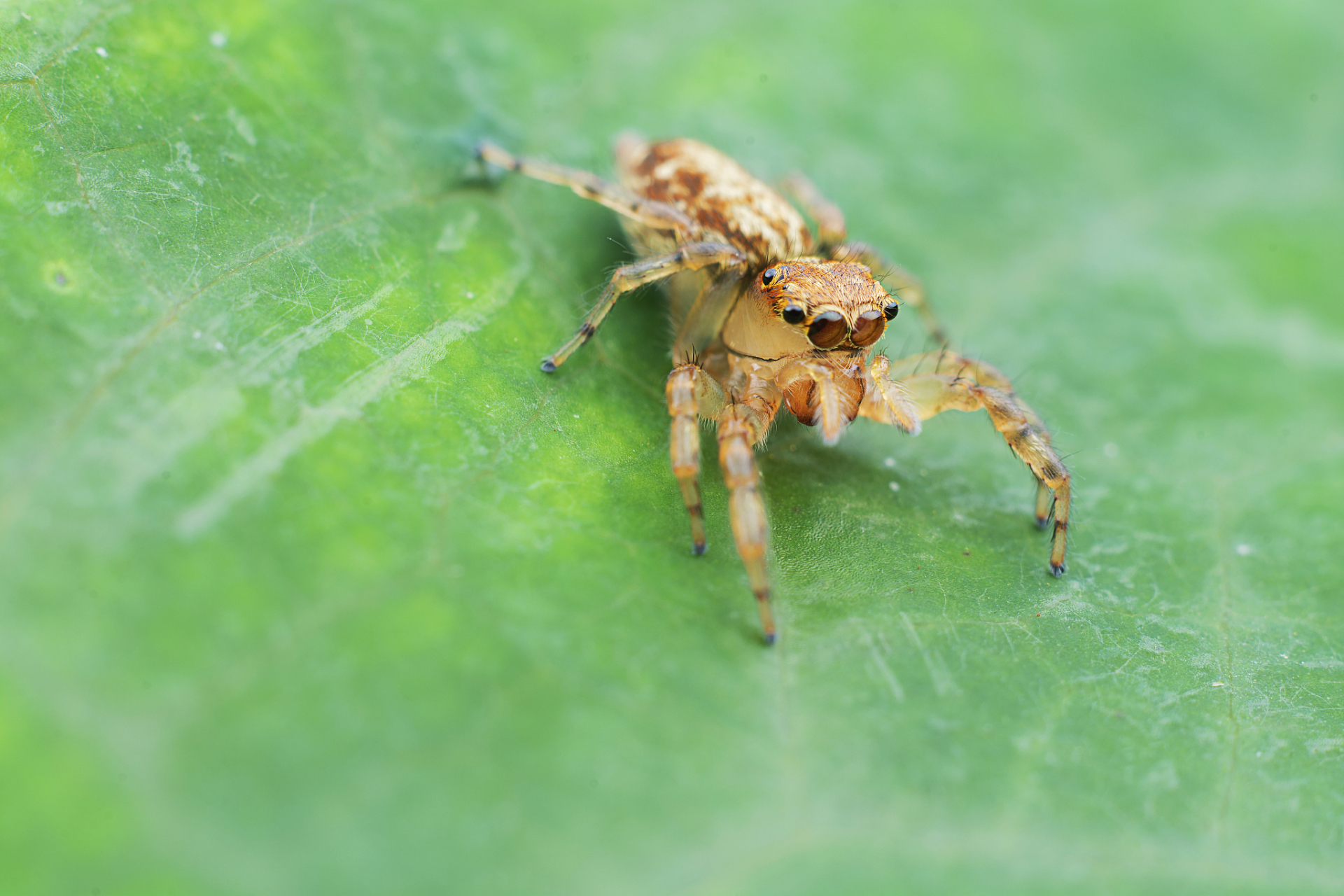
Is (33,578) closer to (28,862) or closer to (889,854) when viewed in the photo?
(28,862)

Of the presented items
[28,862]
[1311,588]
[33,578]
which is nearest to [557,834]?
[28,862]

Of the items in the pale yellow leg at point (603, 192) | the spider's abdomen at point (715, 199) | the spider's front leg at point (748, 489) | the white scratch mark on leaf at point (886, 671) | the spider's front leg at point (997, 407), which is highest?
the spider's abdomen at point (715, 199)

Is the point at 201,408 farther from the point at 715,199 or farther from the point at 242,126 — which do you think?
the point at 715,199

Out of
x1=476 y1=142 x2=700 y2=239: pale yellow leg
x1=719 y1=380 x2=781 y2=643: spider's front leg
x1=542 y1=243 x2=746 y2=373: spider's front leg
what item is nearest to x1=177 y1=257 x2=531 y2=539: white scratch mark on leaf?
x1=542 y1=243 x2=746 y2=373: spider's front leg

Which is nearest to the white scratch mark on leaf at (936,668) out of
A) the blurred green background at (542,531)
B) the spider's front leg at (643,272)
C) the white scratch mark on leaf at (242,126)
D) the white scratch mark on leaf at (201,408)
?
the blurred green background at (542,531)

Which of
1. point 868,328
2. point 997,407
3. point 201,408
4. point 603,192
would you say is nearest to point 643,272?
point 603,192

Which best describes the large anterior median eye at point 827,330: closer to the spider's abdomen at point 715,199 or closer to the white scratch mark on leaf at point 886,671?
the spider's abdomen at point 715,199
